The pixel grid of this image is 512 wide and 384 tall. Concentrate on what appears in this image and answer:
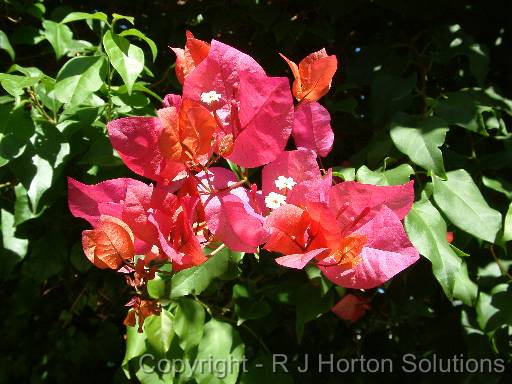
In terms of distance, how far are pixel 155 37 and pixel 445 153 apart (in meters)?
0.63

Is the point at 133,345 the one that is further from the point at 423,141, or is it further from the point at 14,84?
the point at 423,141

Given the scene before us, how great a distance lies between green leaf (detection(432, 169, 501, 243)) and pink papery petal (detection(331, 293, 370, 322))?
35 cm

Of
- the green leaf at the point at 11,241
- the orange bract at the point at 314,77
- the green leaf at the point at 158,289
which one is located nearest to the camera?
the orange bract at the point at 314,77

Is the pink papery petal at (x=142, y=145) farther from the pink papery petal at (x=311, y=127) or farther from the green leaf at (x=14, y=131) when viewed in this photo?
the green leaf at (x=14, y=131)

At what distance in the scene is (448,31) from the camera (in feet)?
3.74

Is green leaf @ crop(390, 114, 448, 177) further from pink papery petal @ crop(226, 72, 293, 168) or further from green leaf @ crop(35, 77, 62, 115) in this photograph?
green leaf @ crop(35, 77, 62, 115)

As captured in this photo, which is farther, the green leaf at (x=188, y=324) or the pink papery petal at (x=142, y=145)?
the green leaf at (x=188, y=324)

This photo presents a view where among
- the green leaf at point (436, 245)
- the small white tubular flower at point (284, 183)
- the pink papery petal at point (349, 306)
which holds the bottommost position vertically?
the pink papery petal at point (349, 306)

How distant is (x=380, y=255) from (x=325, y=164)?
2.29ft

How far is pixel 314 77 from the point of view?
1.68ft

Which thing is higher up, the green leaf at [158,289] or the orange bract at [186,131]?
the orange bract at [186,131]

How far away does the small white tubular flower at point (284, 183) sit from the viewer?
460 millimetres

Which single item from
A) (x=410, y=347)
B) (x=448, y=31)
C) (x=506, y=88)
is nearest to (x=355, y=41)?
(x=448, y=31)

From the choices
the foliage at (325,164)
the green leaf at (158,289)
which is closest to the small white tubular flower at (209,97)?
the foliage at (325,164)
